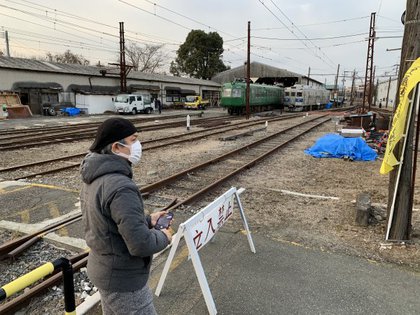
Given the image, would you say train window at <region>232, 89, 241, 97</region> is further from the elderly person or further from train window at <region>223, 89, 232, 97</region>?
the elderly person

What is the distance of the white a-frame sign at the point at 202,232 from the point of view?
117 inches

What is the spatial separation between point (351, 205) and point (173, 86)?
152 ft

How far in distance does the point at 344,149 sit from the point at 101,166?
11154mm

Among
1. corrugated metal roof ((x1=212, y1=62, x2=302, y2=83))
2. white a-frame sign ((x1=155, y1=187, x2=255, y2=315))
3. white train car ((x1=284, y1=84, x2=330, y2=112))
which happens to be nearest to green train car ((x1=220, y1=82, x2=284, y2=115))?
white train car ((x1=284, y1=84, x2=330, y2=112))

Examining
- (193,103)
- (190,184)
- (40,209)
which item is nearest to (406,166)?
(190,184)

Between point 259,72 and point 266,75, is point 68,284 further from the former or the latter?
point 259,72

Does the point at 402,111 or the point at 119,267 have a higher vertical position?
the point at 402,111

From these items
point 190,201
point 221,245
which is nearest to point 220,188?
point 190,201

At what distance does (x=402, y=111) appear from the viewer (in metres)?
4.18

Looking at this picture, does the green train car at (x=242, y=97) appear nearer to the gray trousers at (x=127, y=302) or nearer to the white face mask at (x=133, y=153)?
the white face mask at (x=133, y=153)

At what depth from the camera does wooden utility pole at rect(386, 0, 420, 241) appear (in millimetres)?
4141

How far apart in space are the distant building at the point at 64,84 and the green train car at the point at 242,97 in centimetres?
1341

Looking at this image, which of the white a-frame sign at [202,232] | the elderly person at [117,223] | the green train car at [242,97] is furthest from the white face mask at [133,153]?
the green train car at [242,97]

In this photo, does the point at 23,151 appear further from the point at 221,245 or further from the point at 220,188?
the point at 221,245
